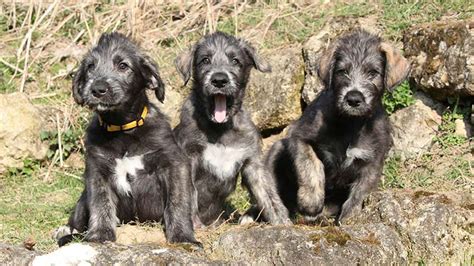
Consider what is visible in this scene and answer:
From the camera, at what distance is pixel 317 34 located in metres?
11.1

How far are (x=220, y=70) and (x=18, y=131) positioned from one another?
4.17m

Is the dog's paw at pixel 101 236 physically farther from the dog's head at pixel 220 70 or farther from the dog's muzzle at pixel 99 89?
the dog's head at pixel 220 70

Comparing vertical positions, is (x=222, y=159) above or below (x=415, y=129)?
above

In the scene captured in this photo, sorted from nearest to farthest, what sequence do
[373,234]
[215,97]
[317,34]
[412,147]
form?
[373,234]
[215,97]
[412,147]
[317,34]

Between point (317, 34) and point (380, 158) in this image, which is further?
point (317, 34)

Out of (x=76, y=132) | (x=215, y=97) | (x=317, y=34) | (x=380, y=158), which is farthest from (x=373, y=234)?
(x=76, y=132)

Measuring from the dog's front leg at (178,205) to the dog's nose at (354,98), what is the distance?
164 cm

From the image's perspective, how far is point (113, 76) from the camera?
7.55 m

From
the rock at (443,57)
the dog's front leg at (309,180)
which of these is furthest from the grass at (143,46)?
the dog's front leg at (309,180)

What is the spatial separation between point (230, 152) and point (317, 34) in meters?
3.47

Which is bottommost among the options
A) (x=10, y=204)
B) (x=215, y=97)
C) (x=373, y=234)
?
(x=10, y=204)

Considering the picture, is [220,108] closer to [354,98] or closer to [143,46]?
[354,98]

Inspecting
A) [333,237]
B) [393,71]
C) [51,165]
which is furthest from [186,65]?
[51,165]

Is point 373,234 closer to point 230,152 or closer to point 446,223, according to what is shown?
point 446,223
